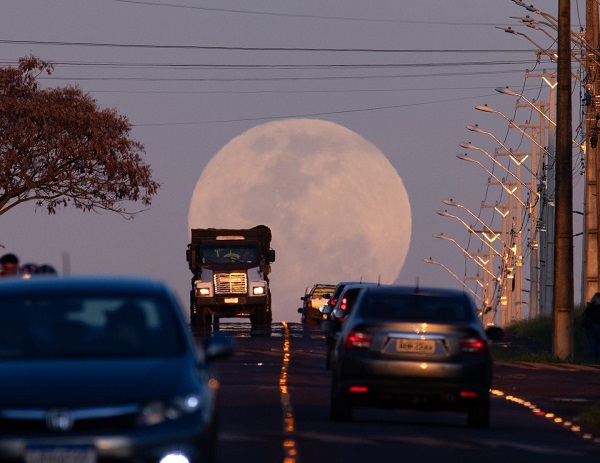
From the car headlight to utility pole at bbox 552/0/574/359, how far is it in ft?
97.8

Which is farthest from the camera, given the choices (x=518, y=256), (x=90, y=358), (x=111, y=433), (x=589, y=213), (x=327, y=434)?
(x=518, y=256)

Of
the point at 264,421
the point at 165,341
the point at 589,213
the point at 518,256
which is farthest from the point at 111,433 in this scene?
the point at 518,256

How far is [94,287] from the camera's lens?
1314 cm

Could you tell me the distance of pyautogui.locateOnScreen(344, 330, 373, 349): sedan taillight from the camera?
68.0 feet

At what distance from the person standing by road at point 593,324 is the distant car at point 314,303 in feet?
105

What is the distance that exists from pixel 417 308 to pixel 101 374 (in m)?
9.44

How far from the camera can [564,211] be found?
41469 mm

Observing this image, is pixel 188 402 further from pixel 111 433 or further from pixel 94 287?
pixel 94 287

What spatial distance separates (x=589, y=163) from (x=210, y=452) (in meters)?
43.6

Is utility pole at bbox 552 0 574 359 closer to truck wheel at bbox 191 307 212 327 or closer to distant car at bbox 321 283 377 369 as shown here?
distant car at bbox 321 283 377 369

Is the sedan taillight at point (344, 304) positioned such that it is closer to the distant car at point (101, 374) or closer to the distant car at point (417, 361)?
the distant car at point (417, 361)

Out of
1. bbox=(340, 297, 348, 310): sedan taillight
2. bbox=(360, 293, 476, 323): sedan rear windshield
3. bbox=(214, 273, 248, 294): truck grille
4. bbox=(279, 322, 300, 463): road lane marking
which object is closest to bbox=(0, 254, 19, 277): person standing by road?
bbox=(279, 322, 300, 463): road lane marking

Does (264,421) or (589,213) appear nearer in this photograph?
(264,421)

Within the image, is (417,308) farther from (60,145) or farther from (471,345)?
(60,145)
